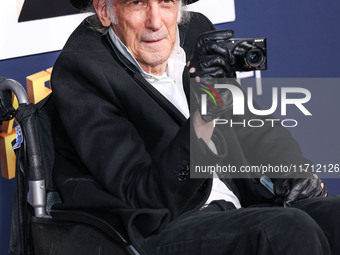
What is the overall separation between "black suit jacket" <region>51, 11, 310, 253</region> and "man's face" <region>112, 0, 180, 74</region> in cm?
5

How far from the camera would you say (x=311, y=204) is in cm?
157

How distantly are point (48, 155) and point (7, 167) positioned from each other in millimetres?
434

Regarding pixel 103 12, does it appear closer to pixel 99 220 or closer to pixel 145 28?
pixel 145 28

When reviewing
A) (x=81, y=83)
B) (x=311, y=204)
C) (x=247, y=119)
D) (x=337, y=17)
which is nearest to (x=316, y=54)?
(x=337, y=17)

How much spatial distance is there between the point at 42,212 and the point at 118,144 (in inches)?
10.3

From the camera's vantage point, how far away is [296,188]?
1.64m

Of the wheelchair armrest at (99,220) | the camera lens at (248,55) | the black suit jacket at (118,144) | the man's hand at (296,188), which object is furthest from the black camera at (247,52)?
the wheelchair armrest at (99,220)

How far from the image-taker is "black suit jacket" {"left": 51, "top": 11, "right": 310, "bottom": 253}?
4.60 feet

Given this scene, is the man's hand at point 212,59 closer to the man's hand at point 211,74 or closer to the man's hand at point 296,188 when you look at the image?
the man's hand at point 211,74

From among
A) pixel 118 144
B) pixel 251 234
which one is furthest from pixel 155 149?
pixel 251 234

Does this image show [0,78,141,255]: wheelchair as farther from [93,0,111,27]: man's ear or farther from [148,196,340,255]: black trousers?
[93,0,111,27]: man's ear

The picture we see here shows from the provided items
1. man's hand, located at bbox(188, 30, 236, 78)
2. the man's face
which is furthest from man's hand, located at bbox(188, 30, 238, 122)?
the man's face

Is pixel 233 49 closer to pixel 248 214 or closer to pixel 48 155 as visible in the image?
pixel 248 214

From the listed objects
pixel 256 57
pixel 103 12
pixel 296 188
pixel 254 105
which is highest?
pixel 103 12
